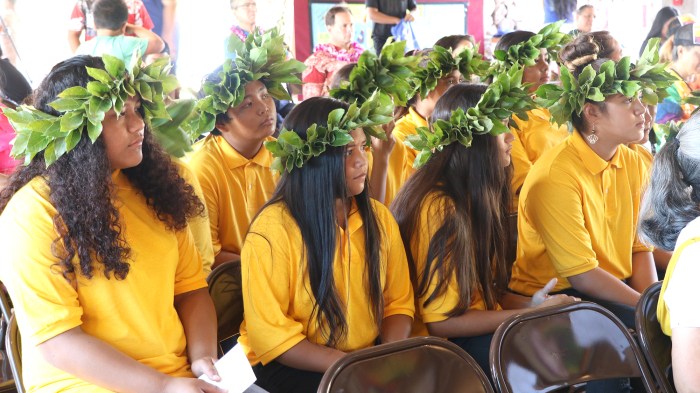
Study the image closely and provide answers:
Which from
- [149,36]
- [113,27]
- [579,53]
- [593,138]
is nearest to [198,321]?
[593,138]

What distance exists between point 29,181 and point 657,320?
5.06 ft

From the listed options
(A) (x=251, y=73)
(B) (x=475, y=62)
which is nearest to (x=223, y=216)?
(A) (x=251, y=73)

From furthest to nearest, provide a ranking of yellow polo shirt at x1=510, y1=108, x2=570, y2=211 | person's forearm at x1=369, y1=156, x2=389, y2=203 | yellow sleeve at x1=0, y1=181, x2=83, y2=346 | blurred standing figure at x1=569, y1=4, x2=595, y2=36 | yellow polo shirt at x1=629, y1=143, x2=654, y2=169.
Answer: blurred standing figure at x1=569, y1=4, x2=595, y2=36 < yellow polo shirt at x1=510, y1=108, x2=570, y2=211 < yellow polo shirt at x1=629, y1=143, x2=654, y2=169 < person's forearm at x1=369, y1=156, x2=389, y2=203 < yellow sleeve at x1=0, y1=181, x2=83, y2=346

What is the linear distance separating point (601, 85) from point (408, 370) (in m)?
1.44

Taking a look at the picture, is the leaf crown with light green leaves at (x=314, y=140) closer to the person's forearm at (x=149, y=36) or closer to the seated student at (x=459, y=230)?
the seated student at (x=459, y=230)

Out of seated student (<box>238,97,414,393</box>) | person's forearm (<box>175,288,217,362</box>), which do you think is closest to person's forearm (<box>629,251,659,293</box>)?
seated student (<box>238,97,414,393</box>)

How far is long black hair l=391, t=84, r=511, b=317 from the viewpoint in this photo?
2236mm

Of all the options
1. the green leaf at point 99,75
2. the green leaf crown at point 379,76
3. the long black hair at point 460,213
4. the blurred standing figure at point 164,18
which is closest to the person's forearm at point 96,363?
→ the green leaf at point 99,75

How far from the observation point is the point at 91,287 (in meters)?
1.72

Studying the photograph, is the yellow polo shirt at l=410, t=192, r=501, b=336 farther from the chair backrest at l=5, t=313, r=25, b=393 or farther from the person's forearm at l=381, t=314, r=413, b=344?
the chair backrest at l=5, t=313, r=25, b=393

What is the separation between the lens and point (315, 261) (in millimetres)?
2027

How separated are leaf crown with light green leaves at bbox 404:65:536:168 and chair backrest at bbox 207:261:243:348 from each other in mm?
649

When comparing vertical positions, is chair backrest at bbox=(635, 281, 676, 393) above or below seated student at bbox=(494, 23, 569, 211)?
below

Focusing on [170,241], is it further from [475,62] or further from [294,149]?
[475,62]
